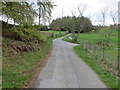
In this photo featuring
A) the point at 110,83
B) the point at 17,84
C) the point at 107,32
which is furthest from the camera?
the point at 107,32

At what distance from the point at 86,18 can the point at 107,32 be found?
7.08 m

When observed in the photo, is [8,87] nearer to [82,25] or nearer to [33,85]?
[33,85]

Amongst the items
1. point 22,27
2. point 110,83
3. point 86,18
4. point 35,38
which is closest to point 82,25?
point 86,18

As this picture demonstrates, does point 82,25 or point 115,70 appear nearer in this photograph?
point 115,70

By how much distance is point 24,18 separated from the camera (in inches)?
347

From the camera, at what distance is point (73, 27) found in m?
30.0

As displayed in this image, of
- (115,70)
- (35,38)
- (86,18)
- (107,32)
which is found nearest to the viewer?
(115,70)

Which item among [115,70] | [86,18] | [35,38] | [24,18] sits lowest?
[115,70]

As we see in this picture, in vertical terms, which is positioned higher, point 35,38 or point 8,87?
point 35,38

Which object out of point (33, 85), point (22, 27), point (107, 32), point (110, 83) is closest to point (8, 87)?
point (33, 85)

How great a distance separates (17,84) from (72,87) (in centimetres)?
205

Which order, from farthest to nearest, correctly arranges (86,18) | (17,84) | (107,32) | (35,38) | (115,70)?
(86,18) < (107,32) < (35,38) < (115,70) < (17,84)

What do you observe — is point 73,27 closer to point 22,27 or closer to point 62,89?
point 22,27

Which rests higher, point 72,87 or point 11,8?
point 11,8
